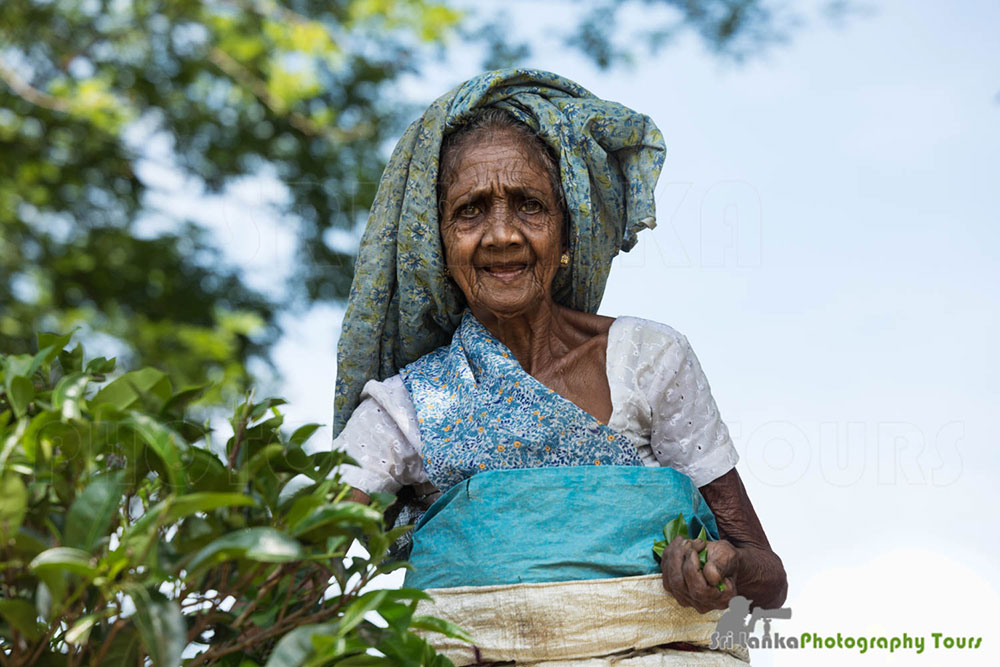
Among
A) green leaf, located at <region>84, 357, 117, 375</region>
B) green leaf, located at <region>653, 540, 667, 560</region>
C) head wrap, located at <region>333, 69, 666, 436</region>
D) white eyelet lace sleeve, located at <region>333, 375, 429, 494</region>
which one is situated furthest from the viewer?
head wrap, located at <region>333, 69, 666, 436</region>

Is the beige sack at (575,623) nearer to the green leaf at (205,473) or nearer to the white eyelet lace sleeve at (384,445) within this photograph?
the white eyelet lace sleeve at (384,445)

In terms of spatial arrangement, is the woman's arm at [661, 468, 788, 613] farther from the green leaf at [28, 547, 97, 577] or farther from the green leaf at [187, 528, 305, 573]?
the green leaf at [28, 547, 97, 577]

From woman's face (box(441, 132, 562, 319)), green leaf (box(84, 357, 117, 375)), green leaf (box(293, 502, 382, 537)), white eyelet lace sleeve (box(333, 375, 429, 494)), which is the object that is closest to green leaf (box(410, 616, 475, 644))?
green leaf (box(293, 502, 382, 537))

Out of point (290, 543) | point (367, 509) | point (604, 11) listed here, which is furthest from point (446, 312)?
point (604, 11)

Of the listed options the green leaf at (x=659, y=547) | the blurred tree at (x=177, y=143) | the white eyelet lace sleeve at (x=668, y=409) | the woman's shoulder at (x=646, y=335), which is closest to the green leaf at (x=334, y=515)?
the green leaf at (x=659, y=547)

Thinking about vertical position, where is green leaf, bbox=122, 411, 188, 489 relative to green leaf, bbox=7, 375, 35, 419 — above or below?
below

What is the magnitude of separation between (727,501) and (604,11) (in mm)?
5030

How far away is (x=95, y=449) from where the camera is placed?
140 centimetres

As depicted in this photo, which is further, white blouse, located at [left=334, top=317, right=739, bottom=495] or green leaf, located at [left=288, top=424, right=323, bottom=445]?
white blouse, located at [left=334, top=317, right=739, bottom=495]

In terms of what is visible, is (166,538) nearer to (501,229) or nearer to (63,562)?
(63,562)

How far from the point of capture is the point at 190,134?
6.80 meters

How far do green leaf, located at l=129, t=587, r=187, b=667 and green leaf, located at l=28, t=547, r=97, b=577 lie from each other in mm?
54

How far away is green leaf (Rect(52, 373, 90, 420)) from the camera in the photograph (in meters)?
1.35

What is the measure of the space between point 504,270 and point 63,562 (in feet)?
4.27
